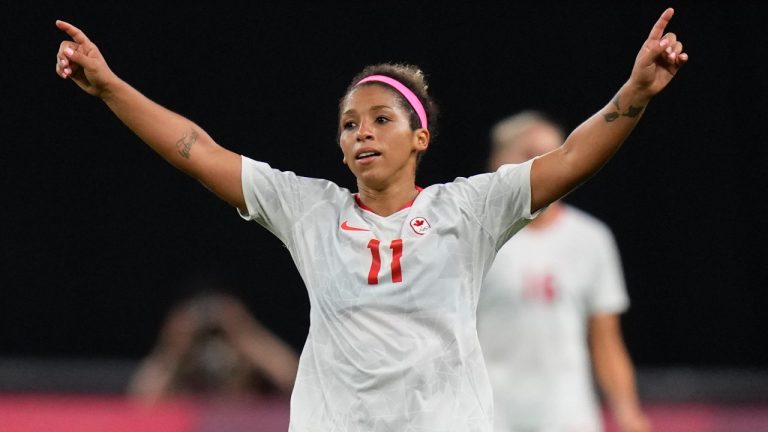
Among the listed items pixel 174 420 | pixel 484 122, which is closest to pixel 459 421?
pixel 174 420

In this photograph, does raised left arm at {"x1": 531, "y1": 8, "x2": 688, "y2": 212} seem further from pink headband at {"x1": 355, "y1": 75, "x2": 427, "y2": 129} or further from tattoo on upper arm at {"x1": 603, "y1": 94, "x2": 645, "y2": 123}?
pink headband at {"x1": 355, "y1": 75, "x2": 427, "y2": 129}

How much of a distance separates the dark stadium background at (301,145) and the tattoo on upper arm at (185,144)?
4.81m

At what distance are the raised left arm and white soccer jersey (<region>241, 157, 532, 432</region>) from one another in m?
0.10

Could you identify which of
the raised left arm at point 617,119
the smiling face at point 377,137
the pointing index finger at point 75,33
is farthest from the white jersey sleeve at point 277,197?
the raised left arm at point 617,119

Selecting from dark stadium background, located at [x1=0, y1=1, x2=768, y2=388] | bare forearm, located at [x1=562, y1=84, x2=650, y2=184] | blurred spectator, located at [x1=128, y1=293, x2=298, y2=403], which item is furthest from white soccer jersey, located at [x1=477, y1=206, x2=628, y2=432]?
dark stadium background, located at [x1=0, y1=1, x2=768, y2=388]

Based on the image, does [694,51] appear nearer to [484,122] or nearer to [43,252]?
[484,122]

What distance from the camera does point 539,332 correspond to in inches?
199

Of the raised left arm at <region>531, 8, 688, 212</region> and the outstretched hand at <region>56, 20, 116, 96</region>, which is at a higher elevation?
the outstretched hand at <region>56, 20, 116, 96</region>

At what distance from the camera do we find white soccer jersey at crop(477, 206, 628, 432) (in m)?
5.01

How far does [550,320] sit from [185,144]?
2.06 meters

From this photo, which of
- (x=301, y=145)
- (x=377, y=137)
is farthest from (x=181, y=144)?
(x=301, y=145)

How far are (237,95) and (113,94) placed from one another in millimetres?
4956

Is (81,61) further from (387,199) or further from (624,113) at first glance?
(624,113)

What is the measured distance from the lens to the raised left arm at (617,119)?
10.7ft
